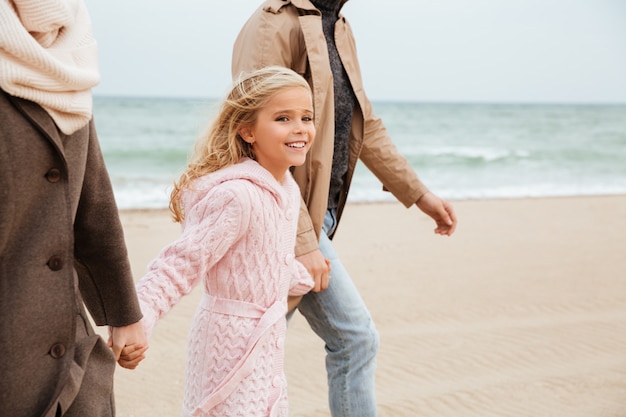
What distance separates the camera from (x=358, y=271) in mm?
8797

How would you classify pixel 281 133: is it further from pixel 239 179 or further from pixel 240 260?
pixel 240 260

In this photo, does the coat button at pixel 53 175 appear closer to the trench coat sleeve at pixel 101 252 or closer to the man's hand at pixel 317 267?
the trench coat sleeve at pixel 101 252

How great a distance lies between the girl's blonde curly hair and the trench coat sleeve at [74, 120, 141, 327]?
2.78ft

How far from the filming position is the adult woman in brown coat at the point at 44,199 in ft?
5.32

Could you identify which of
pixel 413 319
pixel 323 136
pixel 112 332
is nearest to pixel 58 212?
pixel 112 332

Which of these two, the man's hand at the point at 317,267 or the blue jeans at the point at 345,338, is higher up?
the man's hand at the point at 317,267

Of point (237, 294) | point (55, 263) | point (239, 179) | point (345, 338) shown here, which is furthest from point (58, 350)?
point (345, 338)

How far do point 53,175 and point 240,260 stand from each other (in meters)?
1.02

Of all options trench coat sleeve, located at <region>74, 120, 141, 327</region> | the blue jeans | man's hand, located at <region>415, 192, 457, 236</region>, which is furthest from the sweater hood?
man's hand, located at <region>415, 192, 457, 236</region>

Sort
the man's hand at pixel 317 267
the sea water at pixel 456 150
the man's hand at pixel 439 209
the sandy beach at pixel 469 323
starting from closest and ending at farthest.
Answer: the man's hand at pixel 317 267, the man's hand at pixel 439 209, the sandy beach at pixel 469 323, the sea water at pixel 456 150

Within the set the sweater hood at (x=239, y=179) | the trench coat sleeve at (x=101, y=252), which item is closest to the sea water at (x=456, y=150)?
the sweater hood at (x=239, y=179)

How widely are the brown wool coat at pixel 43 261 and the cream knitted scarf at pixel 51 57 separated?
0.04m

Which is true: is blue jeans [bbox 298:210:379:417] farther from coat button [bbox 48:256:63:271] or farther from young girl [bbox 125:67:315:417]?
coat button [bbox 48:256:63:271]

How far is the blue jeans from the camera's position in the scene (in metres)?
3.12
